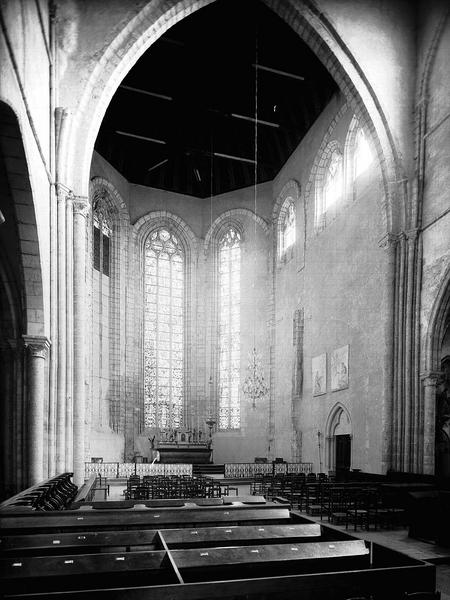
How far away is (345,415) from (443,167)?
27.9ft

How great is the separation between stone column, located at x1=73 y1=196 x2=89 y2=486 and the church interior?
0.19 ft

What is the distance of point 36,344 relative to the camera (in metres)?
12.7

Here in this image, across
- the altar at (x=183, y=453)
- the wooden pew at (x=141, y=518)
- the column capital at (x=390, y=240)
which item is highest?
the column capital at (x=390, y=240)

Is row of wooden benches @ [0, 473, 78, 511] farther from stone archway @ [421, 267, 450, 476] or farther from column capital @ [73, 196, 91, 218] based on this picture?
stone archway @ [421, 267, 450, 476]

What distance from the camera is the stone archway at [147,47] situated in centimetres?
1516

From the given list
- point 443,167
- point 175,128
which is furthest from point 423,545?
point 175,128

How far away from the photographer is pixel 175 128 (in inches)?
980

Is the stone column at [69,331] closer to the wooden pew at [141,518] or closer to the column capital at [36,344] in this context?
the column capital at [36,344]

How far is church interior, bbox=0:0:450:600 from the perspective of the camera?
6.91m

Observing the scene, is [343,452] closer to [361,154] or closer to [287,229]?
[361,154]

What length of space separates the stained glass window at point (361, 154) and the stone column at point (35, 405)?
39.1ft

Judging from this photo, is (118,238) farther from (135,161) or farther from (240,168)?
(240,168)

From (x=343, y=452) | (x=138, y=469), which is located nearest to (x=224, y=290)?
(x=343, y=452)

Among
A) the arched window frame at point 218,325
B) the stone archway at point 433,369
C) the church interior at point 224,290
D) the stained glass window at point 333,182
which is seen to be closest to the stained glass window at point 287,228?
the church interior at point 224,290
